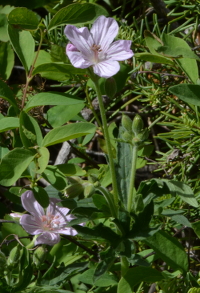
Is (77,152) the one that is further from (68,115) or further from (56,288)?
(56,288)

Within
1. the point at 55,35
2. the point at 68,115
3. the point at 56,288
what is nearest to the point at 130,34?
the point at 55,35

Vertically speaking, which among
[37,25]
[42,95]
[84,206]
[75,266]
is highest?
[37,25]

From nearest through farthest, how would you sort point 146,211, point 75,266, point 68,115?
1. point 146,211
2. point 75,266
3. point 68,115

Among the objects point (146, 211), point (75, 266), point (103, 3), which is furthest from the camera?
point (103, 3)

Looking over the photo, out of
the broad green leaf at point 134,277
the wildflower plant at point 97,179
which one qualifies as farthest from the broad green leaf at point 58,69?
the broad green leaf at point 134,277

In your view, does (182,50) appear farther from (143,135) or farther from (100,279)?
(100,279)

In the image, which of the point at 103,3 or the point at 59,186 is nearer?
the point at 59,186
